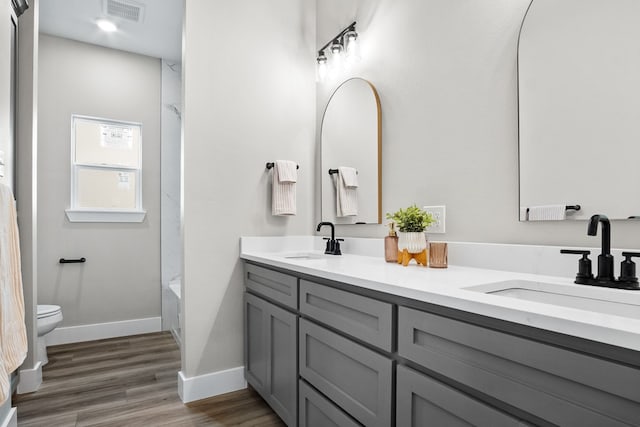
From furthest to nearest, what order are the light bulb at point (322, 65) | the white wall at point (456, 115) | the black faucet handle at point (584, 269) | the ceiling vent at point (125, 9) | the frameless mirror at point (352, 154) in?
the ceiling vent at point (125, 9) < the light bulb at point (322, 65) < the frameless mirror at point (352, 154) < the white wall at point (456, 115) < the black faucet handle at point (584, 269)

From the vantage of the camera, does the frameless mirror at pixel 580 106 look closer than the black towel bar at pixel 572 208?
Yes

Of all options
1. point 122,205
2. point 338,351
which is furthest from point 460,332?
point 122,205

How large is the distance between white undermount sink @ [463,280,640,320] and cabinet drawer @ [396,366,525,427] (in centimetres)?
29

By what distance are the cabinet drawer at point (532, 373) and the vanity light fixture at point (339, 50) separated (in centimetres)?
177

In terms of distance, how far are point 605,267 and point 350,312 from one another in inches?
29.6

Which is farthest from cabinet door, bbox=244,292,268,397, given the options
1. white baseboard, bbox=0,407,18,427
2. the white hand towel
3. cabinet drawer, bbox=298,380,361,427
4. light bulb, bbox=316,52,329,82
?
light bulb, bbox=316,52,329,82

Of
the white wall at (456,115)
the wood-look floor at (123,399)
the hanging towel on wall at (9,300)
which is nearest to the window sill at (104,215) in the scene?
the wood-look floor at (123,399)

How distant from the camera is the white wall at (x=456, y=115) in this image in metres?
1.36

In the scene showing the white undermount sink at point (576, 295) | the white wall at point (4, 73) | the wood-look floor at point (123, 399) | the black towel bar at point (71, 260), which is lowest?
the wood-look floor at point (123, 399)

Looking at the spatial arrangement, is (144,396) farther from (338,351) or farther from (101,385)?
(338,351)

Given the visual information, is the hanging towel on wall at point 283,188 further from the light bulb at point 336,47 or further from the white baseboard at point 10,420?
the white baseboard at point 10,420

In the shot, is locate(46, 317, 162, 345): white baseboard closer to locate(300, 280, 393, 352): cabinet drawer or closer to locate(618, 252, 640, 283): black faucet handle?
locate(300, 280, 393, 352): cabinet drawer

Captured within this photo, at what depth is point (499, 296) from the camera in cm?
85

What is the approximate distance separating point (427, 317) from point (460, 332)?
0.10 m
